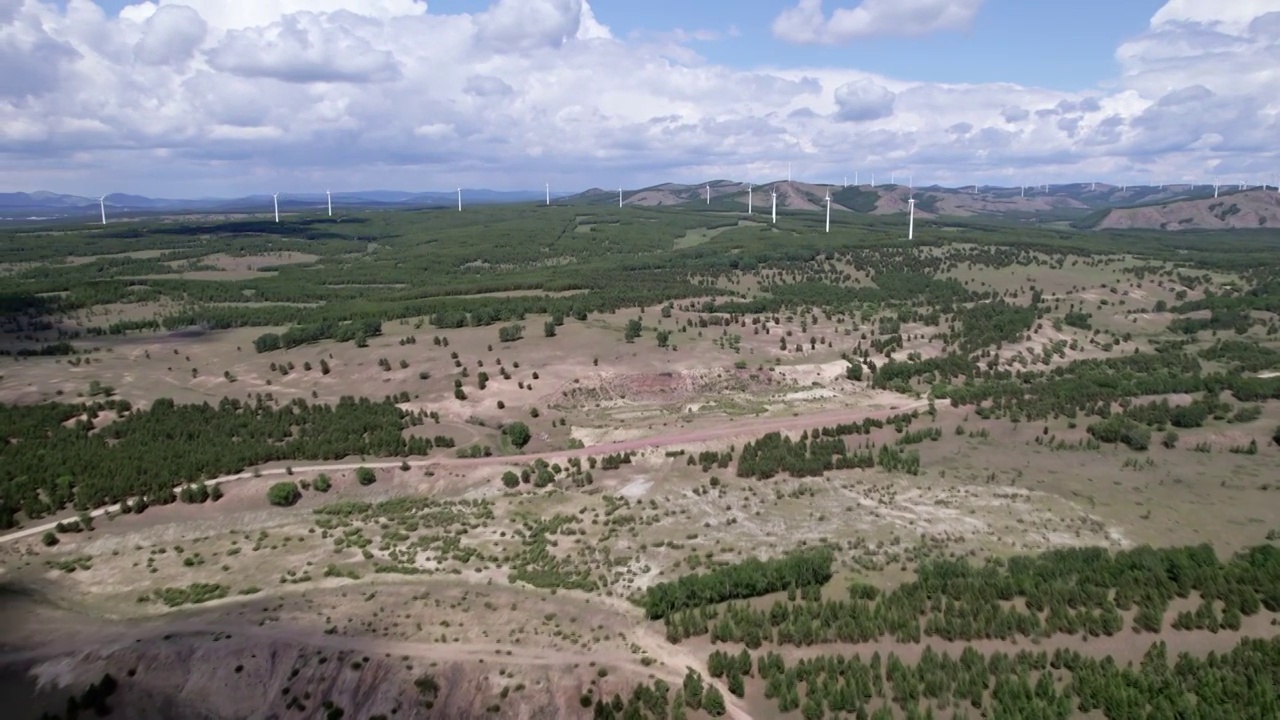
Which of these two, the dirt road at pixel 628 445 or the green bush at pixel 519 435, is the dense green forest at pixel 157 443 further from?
the green bush at pixel 519 435

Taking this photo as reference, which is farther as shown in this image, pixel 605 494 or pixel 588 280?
pixel 588 280

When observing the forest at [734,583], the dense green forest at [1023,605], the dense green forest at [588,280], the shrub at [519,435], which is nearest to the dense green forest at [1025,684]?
the dense green forest at [1023,605]

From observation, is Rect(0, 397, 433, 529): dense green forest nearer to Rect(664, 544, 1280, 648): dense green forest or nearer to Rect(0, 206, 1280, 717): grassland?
Rect(0, 206, 1280, 717): grassland

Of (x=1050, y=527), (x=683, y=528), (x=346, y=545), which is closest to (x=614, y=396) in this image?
(x=683, y=528)

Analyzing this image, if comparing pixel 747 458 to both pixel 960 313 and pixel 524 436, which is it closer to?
pixel 524 436

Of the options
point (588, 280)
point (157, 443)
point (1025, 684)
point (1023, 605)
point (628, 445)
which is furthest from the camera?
point (588, 280)

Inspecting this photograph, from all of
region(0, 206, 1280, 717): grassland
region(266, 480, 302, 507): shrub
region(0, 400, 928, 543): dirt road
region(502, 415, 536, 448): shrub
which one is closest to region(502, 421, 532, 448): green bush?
region(502, 415, 536, 448): shrub

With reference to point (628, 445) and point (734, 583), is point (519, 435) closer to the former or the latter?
point (628, 445)

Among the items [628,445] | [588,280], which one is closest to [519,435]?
[628,445]
